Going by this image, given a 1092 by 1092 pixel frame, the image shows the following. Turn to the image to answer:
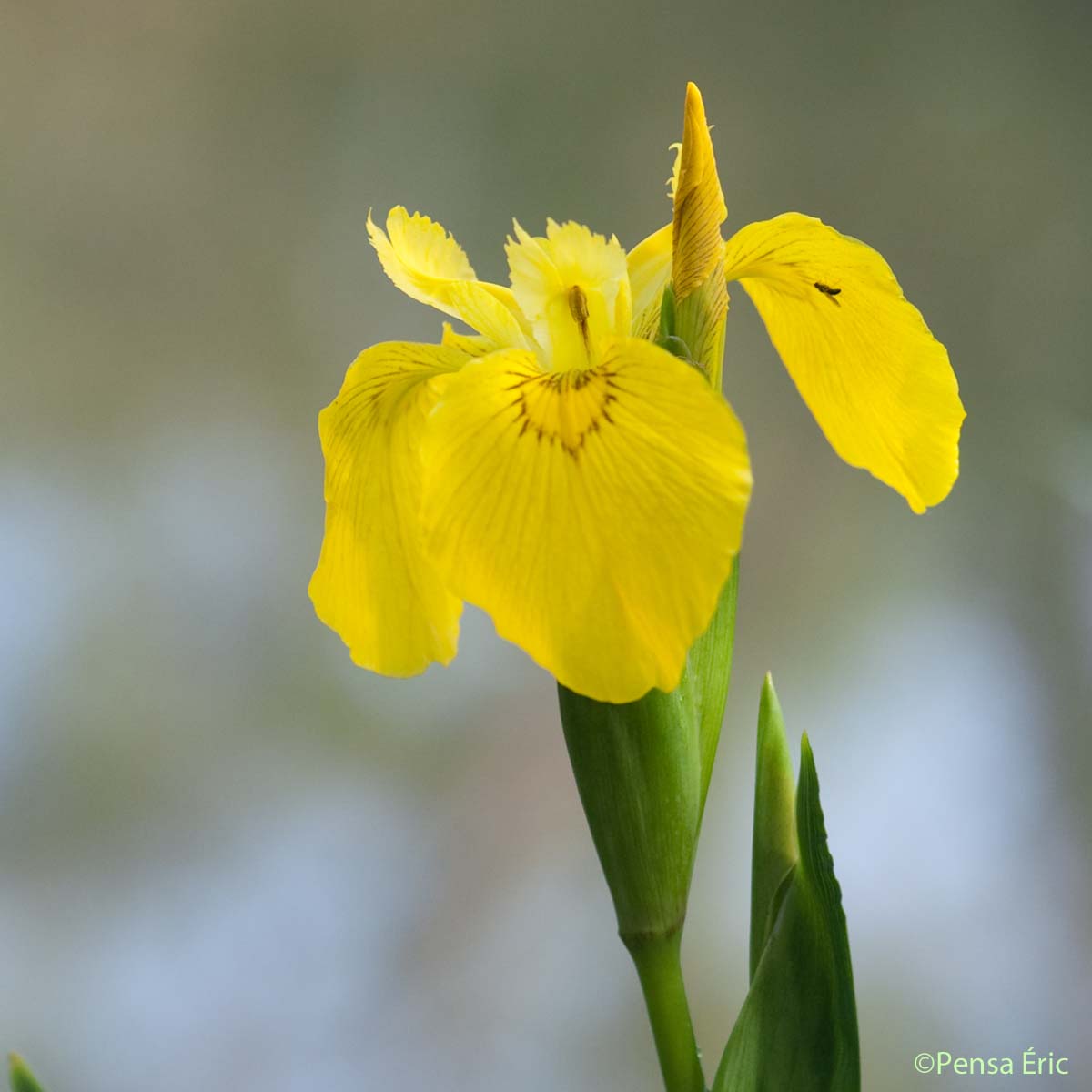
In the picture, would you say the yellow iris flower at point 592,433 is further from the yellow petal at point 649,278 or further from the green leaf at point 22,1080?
the green leaf at point 22,1080

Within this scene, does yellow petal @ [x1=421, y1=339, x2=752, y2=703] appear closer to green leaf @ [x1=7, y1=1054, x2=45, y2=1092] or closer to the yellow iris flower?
the yellow iris flower

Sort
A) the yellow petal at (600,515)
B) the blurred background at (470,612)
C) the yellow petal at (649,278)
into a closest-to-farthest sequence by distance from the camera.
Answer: the yellow petal at (600,515) < the yellow petal at (649,278) < the blurred background at (470,612)

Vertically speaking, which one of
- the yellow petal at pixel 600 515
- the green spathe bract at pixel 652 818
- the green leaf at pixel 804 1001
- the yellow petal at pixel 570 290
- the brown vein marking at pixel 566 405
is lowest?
the green leaf at pixel 804 1001

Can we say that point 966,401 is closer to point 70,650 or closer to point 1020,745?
point 1020,745

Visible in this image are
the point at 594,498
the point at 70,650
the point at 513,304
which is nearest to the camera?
the point at 594,498

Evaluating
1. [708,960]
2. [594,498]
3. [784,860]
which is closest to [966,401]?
[708,960]

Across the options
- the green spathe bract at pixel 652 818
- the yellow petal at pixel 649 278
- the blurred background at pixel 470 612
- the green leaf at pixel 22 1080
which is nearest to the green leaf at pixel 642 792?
the green spathe bract at pixel 652 818

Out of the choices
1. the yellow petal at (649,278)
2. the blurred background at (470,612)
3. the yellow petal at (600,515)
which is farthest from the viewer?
the blurred background at (470,612)
